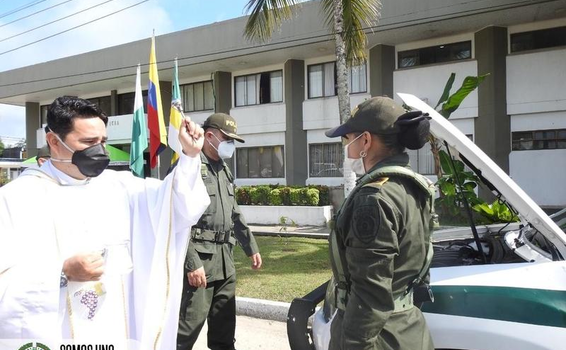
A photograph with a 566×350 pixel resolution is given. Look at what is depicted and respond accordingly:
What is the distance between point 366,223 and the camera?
1896mm

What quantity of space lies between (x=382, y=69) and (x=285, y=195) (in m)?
5.95

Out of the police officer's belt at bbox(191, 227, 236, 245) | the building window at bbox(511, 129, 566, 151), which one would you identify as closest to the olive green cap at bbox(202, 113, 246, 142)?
the police officer's belt at bbox(191, 227, 236, 245)

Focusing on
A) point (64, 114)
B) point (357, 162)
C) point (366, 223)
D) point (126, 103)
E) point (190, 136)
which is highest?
point (126, 103)

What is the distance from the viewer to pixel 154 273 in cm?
219

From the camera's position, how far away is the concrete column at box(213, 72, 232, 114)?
2080cm

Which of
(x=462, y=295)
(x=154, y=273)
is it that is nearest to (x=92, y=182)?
(x=154, y=273)

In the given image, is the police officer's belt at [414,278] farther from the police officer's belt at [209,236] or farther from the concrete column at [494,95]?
the concrete column at [494,95]

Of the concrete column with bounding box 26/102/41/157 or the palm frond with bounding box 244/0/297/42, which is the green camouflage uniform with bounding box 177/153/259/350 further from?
the concrete column with bounding box 26/102/41/157

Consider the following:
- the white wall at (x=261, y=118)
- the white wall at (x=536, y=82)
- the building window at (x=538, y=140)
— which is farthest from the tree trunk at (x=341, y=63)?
the white wall at (x=261, y=118)

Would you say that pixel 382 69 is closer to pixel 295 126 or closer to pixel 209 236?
pixel 295 126

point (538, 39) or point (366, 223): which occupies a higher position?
point (538, 39)

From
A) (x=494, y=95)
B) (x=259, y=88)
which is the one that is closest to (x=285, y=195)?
(x=259, y=88)

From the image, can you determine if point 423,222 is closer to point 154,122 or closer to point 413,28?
point 154,122

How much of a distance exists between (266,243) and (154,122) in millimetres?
3653
